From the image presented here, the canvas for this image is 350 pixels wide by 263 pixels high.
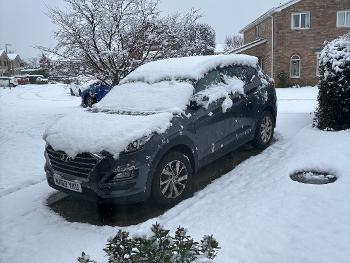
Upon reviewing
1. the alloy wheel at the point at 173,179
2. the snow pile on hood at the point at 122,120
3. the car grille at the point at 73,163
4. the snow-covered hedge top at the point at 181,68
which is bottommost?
the alloy wheel at the point at 173,179

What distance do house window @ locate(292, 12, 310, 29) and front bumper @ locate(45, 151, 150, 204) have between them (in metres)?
24.6

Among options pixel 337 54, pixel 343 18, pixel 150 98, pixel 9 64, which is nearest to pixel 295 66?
pixel 343 18

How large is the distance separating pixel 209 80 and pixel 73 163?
2.56 meters

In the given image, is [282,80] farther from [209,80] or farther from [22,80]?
[22,80]

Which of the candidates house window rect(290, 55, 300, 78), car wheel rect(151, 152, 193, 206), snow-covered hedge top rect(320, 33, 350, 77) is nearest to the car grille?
car wheel rect(151, 152, 193, 206)

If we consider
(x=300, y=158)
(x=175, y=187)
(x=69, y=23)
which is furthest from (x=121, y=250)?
(x=69, y=23)

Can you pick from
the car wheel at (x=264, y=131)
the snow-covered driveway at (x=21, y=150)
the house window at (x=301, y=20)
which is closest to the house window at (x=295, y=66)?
the house window at (x=301, y=20)

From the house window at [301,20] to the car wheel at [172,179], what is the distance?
23.8m

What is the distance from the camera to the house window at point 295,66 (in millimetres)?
26656

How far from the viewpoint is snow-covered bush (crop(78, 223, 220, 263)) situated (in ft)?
7.64

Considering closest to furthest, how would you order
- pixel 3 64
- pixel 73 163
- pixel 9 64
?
pixel 73 163
pixel 9 64
pixel 3 64

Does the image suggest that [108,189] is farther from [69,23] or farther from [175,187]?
[69,23]

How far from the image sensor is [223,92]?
607 centimetres

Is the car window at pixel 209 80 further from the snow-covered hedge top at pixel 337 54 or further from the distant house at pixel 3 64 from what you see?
the distant house at pixel 3 64
